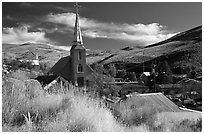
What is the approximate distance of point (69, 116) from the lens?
1729 millimetres

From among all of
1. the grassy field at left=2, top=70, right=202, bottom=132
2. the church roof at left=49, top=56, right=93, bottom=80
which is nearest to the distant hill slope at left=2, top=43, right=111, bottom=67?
the church roof at left=49, top=56, right=93, bottom=80

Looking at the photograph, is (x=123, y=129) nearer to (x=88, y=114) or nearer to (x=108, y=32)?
(x=88, y=114)

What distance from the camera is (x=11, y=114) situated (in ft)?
5.73

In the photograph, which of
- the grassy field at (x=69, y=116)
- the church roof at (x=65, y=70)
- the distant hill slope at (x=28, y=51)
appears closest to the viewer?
the grassy field at (x=69, y=116)

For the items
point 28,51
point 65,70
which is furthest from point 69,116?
point 28,51

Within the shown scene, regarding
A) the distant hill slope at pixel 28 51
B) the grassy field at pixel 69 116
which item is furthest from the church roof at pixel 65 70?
the grassy field at pixel 69 116

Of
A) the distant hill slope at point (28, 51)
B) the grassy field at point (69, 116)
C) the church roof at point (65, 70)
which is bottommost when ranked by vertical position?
the grassy field at point (69, 116)

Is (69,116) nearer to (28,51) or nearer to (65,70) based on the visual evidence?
(65,70)

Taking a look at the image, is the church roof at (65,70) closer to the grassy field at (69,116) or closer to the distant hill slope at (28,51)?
the distant hill slope at (28,51)

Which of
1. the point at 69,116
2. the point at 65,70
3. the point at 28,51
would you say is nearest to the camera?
the point at 69,116

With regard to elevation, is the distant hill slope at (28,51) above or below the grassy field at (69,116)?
above

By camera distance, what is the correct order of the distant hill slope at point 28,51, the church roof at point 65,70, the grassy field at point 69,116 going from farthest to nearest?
the church roof at point 65,70, the distant hill slope at point 28,51, the grassy field at point 69,116

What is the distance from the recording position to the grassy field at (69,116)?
66.5 inches

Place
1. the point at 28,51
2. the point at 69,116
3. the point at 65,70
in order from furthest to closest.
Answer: the point at 28,51 → the point at 65,70 → the point at 69,116
